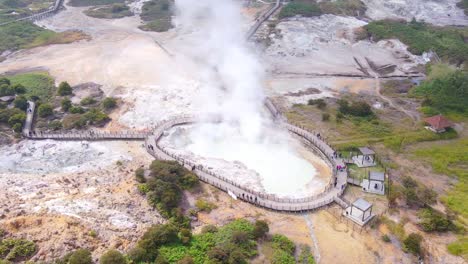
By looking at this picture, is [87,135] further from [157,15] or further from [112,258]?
[157,15]

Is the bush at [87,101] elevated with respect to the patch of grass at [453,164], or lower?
elevated

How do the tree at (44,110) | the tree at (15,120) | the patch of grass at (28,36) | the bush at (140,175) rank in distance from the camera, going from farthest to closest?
the patch of grass at (28,36)
the tree at (44,110)
the tree at (15,120)
the bush at (140,175)

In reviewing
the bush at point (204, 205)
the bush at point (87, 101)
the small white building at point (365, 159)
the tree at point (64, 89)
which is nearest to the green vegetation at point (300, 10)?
the bush at point (87, 101)

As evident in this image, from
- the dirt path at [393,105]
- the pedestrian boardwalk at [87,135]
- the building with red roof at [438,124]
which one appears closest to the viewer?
the pedestrian boardwalk at [87,135]

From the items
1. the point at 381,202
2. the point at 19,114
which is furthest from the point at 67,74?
the point at 381,202

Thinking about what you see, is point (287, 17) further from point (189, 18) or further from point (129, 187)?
point (129, 187)

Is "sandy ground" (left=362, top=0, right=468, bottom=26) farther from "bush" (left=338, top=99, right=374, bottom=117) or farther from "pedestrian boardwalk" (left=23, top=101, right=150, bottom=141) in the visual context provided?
"pedestrian boardwalk" (left=23, top=101, right=150, bottom=141)

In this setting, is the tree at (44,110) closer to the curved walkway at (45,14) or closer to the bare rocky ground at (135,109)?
the bare rocky ground at (135,109)

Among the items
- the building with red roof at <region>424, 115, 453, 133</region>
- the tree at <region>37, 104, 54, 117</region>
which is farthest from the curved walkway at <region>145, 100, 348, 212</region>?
the tree at <region>37, 104, 54, 117</region>
